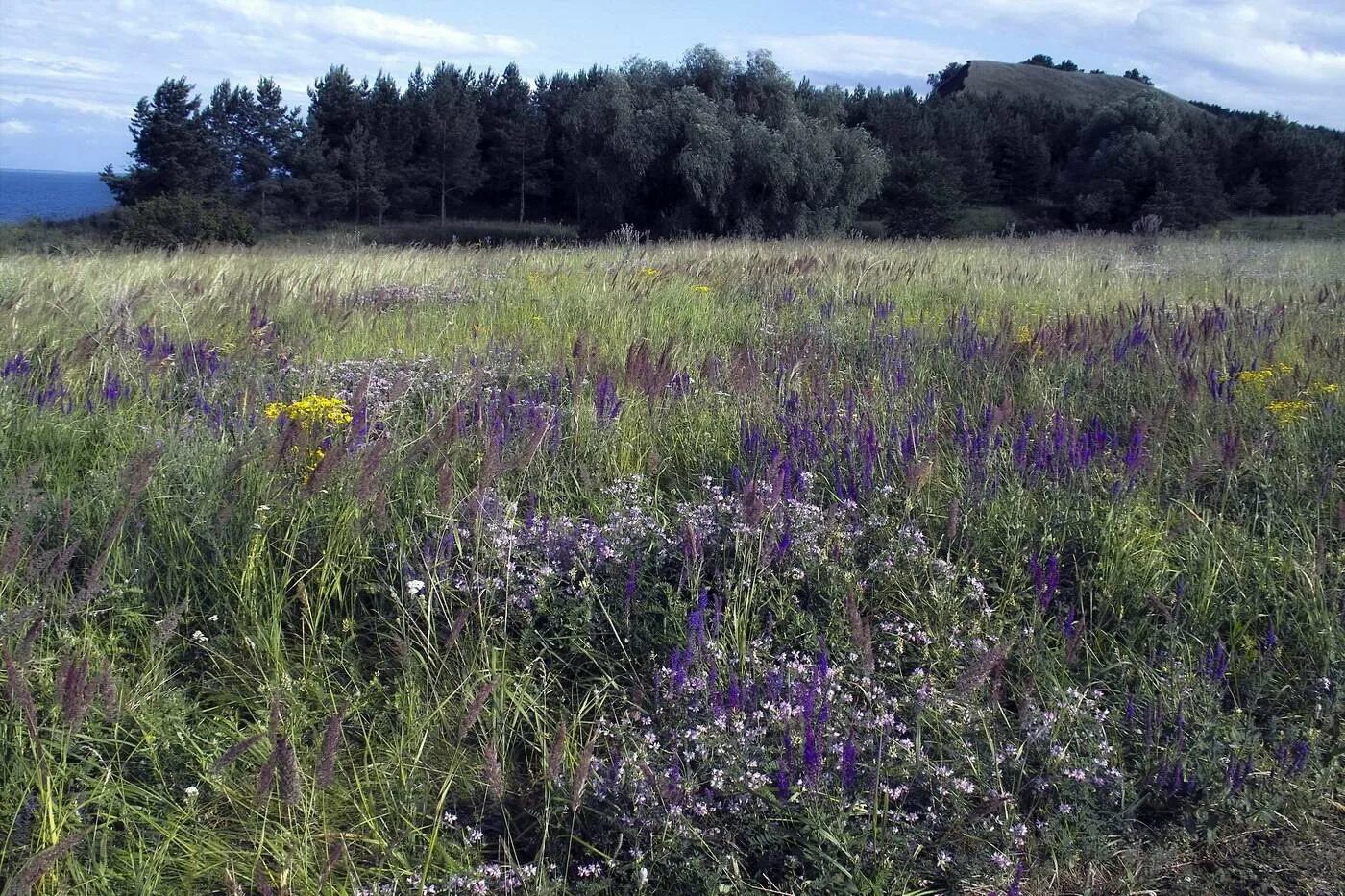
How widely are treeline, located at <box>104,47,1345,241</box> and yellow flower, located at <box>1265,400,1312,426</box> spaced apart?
29.1 metres

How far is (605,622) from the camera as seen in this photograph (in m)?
2.56

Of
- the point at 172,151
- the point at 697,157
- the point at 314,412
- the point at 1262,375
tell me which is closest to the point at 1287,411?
the point at 1262,375

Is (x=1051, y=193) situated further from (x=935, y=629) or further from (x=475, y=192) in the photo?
(x=935, y=629)

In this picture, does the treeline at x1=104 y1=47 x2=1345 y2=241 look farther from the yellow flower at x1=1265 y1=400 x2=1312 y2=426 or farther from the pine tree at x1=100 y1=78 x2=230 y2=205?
the yellow flower at x1=1265 y1=400 x2=1312 y2=426

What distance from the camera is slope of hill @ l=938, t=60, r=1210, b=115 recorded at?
8500 cm

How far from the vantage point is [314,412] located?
330 cm

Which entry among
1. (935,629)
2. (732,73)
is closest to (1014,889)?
(935,629)

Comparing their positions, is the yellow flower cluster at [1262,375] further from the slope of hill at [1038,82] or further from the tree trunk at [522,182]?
the slope of hill at [1038,82]

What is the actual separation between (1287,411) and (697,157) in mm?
30009

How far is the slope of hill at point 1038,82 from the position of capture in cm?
8500

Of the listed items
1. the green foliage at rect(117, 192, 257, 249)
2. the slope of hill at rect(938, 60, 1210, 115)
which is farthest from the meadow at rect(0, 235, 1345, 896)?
the slope of hill at rect(938, 60, 1210, 115)

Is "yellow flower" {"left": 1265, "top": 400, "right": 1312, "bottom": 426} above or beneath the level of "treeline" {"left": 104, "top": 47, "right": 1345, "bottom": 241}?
beneath

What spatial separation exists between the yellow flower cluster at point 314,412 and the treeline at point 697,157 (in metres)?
28.0

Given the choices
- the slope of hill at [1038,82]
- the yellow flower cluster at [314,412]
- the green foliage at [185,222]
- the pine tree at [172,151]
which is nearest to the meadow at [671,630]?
the yellow flower cluster at [314,412]
